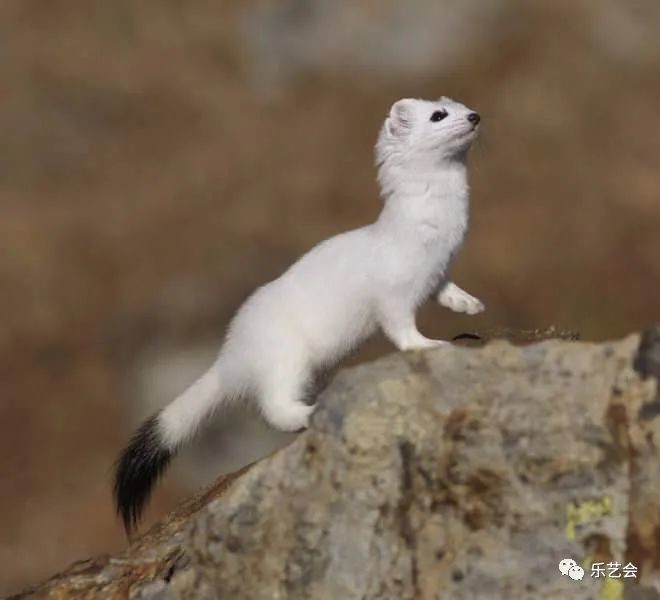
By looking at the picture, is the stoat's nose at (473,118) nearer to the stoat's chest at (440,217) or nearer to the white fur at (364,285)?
the white fur at (364,285)

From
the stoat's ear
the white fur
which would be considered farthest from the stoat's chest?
the stoat's ear

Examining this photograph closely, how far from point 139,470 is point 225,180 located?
9.69 meters

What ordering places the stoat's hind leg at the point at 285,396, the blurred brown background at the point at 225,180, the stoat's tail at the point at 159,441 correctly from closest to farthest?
1. the stoat's hind leg at the point at 285,396
2. the stoat's tail at the point at 159,441
3. the blurred brown background at the point at 225,180

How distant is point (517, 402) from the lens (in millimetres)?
4625

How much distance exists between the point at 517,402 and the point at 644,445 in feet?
1.18

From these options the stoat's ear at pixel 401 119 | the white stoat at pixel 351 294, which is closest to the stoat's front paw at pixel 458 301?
the white stoat at pixel 351 294

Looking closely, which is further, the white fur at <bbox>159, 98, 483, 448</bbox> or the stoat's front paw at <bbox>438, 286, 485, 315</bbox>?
the stoat's front paw at <bbox>438, 286, 485, 315</bbox>

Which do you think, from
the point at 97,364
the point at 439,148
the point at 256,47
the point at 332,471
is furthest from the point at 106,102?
the point at 332,471

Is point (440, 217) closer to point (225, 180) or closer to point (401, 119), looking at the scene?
point (401, 119)

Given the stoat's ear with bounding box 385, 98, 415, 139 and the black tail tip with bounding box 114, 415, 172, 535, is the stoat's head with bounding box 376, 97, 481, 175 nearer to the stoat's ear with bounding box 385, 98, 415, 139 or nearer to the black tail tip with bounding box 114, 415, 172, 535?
the stoat's ear with bounding box 385, 98, 415, 139

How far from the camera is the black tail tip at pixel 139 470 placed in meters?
5.89

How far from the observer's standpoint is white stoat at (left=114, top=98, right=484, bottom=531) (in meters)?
5.64

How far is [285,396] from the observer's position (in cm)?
563

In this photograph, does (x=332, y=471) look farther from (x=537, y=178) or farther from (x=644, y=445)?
(x=537, y=178)
